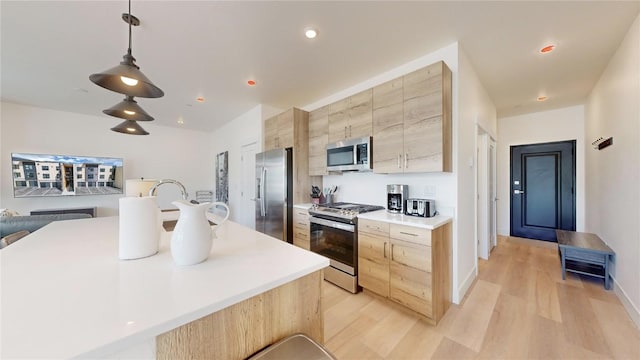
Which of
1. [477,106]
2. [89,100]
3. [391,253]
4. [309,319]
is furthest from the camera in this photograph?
[89,100]

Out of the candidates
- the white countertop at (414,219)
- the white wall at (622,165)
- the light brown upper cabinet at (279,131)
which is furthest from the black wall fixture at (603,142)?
the light brown upper cabinet at (279,131)

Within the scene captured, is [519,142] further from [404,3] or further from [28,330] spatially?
[28,330]

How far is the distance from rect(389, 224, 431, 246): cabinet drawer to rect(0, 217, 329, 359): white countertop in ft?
3.95

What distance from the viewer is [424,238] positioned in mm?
1887

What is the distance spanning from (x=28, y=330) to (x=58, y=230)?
5.39 feet

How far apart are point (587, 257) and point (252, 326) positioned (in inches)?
151

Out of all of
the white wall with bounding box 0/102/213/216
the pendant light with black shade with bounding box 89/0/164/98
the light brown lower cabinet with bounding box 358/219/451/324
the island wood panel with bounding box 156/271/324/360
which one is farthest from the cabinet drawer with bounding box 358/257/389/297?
the white wall with bounding box 0/102/213/216

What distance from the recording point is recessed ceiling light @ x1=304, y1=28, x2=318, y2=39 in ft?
6.61

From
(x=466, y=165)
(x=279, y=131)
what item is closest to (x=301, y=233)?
(x=279, y=131)

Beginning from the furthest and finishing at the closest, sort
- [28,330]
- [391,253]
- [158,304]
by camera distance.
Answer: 1. [391,253]
2. [158,304]
3. [28,330]

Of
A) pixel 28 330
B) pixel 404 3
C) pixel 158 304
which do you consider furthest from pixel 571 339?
pixel 28 330

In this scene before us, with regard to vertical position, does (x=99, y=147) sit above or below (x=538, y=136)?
below

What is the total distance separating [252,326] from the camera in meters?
0.83

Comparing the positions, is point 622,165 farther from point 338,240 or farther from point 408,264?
point 338,240
